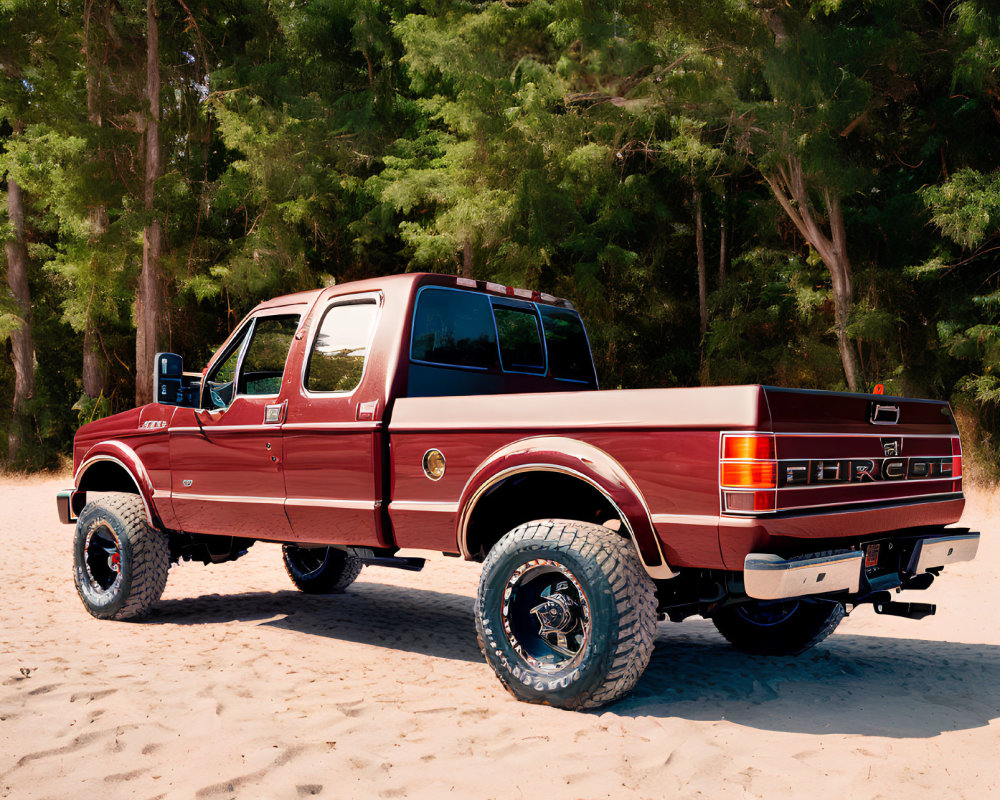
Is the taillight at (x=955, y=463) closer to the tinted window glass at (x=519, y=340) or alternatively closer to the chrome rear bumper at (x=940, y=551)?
the chrome rear bumper at (x=940, y=551)

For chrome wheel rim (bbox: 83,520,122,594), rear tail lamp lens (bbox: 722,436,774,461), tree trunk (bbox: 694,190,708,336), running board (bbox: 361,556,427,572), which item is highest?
tree trunk (bbox: 694,190,708,336)

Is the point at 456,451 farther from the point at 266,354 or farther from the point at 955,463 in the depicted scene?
the point at 955,463

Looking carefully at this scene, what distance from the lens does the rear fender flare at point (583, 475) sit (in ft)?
13.9

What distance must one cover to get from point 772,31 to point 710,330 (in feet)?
21.6

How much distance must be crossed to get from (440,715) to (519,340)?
274cm

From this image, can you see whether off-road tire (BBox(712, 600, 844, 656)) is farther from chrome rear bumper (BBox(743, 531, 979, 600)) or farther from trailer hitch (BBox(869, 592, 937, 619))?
chrome rear bumper (BBox(743, 531, 979, 600))

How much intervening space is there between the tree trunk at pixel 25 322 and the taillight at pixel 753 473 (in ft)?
81.2

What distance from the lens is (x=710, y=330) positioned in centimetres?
2150

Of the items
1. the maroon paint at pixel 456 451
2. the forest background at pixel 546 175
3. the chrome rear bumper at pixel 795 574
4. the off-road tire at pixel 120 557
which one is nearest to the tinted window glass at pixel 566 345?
the maroon paint at pixel 456 451

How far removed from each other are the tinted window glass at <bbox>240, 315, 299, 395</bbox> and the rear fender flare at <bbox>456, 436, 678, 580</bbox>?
2.03 meters

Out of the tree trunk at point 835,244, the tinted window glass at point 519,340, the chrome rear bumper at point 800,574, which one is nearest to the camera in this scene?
the chrome rear bumper at point 800,574

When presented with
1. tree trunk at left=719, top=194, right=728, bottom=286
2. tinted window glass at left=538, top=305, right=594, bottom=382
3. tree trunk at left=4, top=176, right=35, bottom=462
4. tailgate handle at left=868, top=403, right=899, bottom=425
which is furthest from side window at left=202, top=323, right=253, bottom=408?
tree trunk at left=4, top=176, right=35, bottom=462

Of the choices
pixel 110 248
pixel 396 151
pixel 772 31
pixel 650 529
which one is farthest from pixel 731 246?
pixel 650 529

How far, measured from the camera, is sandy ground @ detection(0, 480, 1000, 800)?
370 cm
